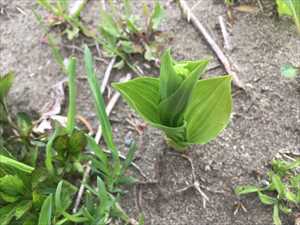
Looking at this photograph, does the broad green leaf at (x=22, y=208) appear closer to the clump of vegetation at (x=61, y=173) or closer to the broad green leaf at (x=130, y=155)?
the clump of vegetation at (x=61, y=173)

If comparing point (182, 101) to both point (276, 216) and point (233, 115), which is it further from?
point (276, 216)

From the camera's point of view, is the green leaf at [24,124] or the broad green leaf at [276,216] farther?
the green leaf at [24,124]

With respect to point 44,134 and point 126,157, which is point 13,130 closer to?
point 44,134

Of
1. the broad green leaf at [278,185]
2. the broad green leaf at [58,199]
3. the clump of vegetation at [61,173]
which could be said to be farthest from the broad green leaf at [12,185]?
the broad green leaf at [278,185]

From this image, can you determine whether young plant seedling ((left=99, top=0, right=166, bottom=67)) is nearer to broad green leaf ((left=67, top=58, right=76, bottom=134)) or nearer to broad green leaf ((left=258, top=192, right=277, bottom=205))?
broad green leaf ((left=67, top=58, right=76, bottom=134))

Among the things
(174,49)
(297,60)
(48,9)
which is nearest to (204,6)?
(174,49)

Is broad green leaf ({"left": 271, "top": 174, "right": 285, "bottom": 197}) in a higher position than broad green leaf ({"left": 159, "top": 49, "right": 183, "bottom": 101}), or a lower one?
lower

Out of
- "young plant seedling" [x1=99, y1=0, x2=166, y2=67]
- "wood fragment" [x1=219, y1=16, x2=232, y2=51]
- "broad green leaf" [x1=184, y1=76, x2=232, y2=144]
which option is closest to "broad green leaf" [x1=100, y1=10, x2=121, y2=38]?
"young plant seedling" [x1=99, y1=0, x2=166, y2=67]
